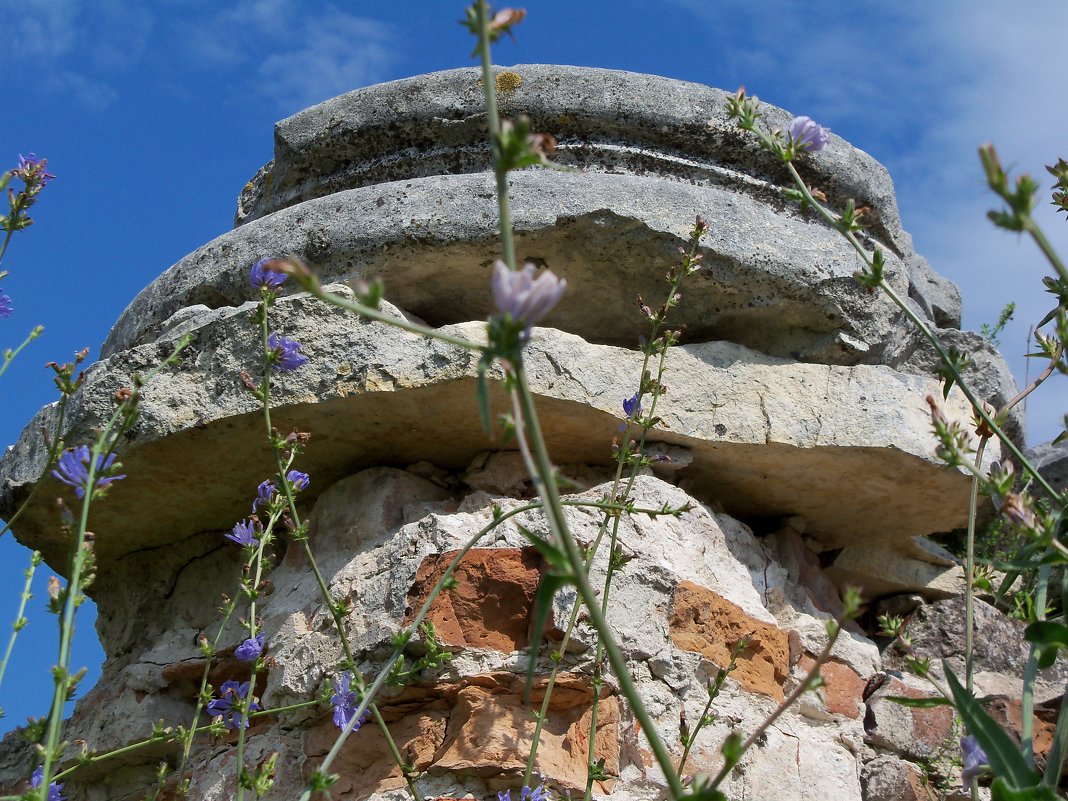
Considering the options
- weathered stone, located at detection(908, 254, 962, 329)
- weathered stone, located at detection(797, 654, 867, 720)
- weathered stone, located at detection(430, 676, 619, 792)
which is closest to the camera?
weathered stone, located at detection(430, 676, 619, 792)

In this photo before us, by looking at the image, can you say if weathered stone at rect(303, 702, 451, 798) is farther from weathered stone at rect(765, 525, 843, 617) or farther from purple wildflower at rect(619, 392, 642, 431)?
weathered stone at rect(765, 525, 843, 617)

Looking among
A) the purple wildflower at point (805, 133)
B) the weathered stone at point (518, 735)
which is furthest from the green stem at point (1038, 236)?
the weathered stone at point (518, 735)

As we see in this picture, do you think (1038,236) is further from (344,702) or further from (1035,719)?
(1035,719)

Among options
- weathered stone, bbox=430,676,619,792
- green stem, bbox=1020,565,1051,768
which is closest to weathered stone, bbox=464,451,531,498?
weathered stone, bbox=430,676,619,792

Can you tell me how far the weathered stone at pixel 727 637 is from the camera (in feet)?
8.27

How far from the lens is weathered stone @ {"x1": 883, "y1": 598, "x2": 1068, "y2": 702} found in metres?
2.97

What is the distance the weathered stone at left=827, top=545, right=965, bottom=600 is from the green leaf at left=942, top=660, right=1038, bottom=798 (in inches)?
79.2

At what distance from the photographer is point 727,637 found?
2.58 meters

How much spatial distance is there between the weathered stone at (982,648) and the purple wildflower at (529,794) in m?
1.23

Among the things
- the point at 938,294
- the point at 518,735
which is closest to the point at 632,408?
the point at 518,735

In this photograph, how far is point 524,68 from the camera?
10.4 feet

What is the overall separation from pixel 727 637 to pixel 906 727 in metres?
0.53

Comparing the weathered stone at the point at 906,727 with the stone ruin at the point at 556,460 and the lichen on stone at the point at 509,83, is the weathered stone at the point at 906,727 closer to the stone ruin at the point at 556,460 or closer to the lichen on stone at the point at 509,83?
the stone ruin at the point at 556,460

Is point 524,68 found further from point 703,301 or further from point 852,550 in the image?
point 852,550
